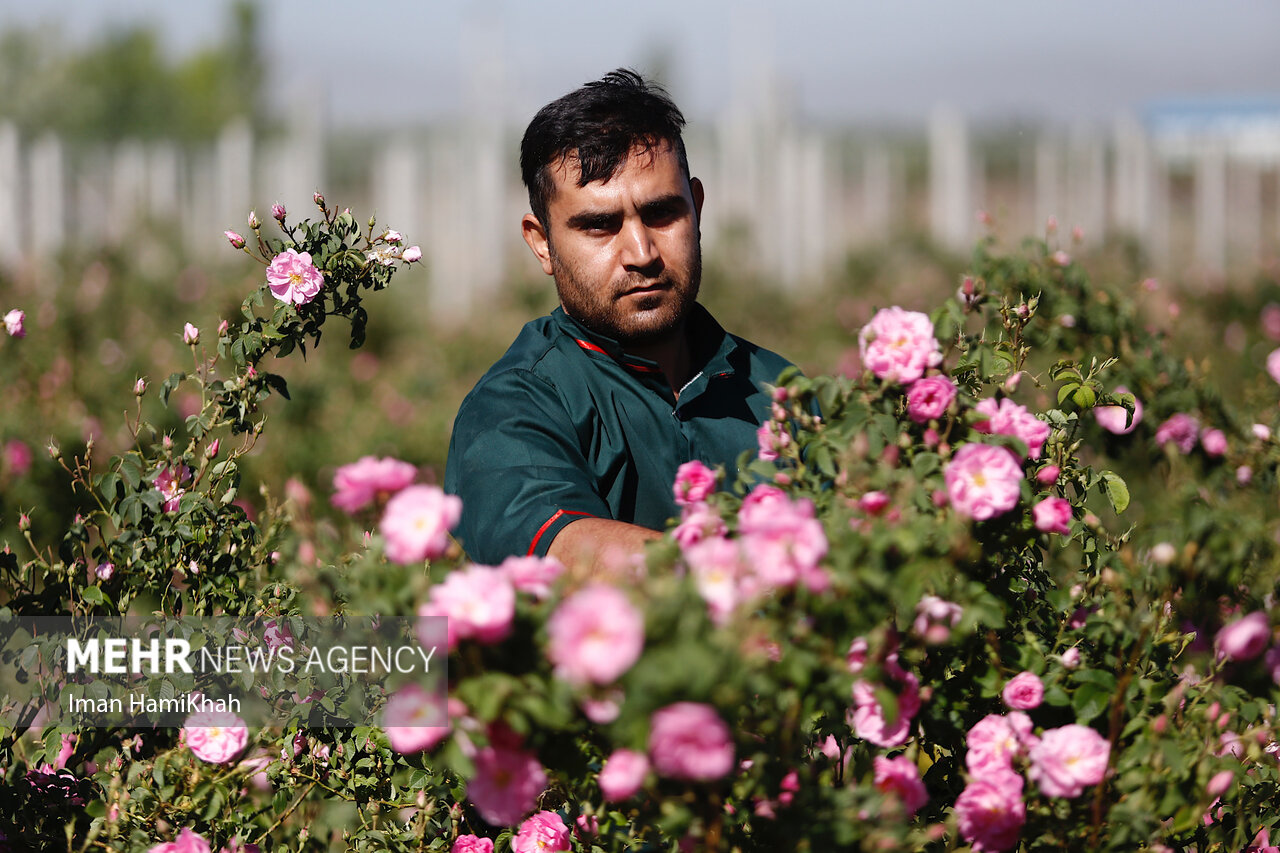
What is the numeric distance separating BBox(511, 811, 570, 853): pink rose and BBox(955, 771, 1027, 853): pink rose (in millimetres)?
544

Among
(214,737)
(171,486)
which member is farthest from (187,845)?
(171,486)

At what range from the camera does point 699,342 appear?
7.34ft

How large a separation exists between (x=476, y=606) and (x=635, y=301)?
1023 millimetres

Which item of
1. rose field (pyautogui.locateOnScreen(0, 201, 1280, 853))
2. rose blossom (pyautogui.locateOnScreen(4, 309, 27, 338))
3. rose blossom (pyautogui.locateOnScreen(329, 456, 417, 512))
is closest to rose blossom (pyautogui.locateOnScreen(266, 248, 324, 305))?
rose field (pyautogui.locateOnScreen(0, 201, 1280, 853))

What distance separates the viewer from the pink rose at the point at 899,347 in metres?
1.39

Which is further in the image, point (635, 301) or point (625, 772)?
point (635, 301)

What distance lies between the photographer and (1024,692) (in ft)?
→ 4.82

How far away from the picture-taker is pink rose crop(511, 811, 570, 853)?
1.62 metres

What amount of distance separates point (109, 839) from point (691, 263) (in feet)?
4.15

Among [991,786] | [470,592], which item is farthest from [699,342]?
[470,592]

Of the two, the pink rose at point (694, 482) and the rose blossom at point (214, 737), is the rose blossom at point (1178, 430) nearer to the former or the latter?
the pink rose at point (694, 482)

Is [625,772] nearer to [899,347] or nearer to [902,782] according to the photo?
[902,782]

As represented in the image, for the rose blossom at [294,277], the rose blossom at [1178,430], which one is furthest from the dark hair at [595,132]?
the rose blossom at [1178,430]

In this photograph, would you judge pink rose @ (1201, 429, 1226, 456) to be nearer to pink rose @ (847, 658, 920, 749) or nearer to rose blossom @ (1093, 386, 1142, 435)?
rose blossom @ (1093, 386, 1142, 435)
